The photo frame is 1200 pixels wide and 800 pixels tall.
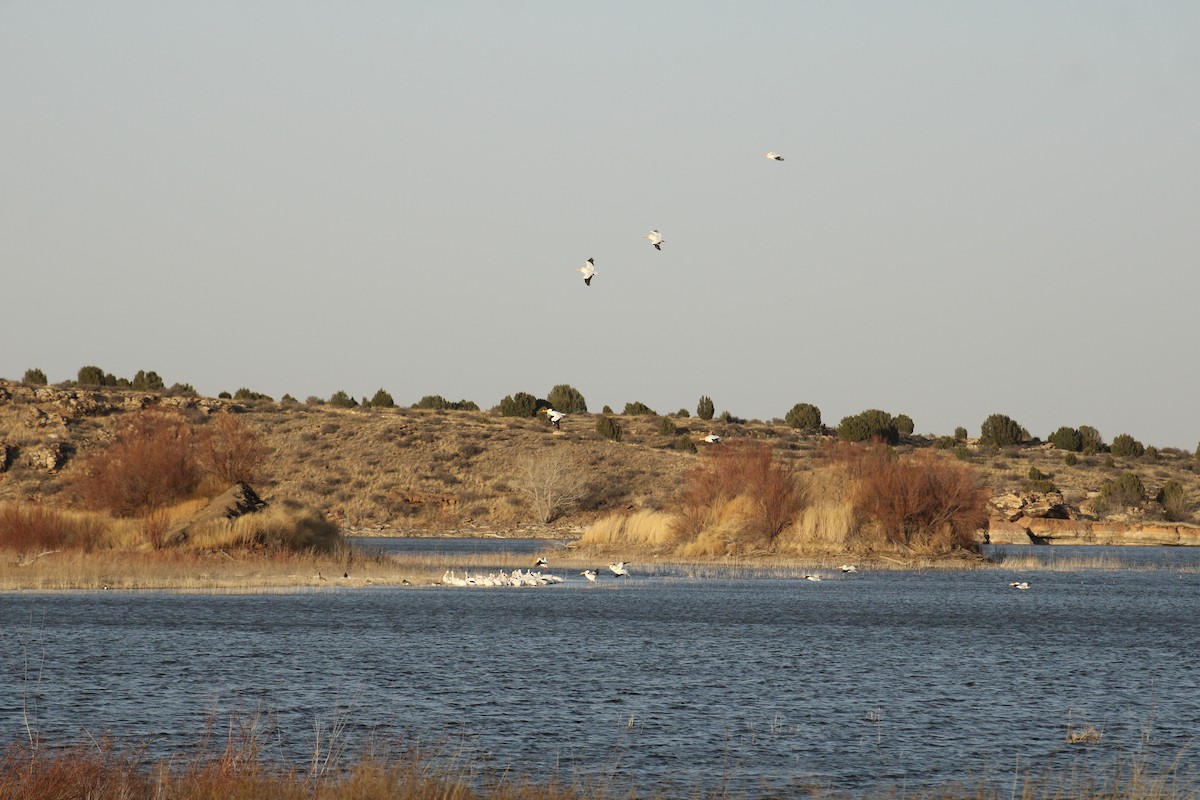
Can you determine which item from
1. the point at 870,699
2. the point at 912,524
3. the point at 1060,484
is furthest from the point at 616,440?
the point at 870,699

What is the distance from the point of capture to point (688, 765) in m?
20.3

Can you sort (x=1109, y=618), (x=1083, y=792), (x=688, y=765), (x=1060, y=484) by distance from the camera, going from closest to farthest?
(x=1083, y=792), (x=688, y=765), (x=1109, y=618), (x=1060, y=484)

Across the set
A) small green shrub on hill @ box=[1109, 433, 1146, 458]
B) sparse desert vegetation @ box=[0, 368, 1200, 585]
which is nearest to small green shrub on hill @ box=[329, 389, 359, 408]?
sparse desert vegetation @ box=[0, 368, 1200, 585]

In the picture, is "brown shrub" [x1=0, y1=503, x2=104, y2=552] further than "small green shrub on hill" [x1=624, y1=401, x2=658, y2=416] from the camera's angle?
No

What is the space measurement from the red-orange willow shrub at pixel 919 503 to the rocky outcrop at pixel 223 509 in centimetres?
2736

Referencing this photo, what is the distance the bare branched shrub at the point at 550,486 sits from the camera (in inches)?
4272

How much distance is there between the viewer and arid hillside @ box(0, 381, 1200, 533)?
107875 mm

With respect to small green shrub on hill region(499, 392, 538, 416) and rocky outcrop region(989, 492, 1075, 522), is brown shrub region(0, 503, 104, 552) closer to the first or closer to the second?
rocky outcrop region(989, 492, 1075, 522)

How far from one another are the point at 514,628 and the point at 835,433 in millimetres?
108730

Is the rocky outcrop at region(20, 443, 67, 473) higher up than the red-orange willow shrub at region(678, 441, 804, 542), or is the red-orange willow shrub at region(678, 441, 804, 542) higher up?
the rocky outcrop at region(20, 443, 67, 473)

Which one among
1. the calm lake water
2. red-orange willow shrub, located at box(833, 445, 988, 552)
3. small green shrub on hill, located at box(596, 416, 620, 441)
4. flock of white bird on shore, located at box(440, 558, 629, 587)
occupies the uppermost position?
small green shrub on hill, located at box(596, 416, 620, 441)

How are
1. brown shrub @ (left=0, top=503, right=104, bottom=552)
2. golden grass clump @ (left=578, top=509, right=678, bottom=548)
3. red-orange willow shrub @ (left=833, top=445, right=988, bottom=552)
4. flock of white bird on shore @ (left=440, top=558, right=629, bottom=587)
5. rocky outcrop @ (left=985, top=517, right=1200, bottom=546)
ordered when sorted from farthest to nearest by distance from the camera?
rocky outcrop @ (left=985, top=517, right=1200, bottom=546) → golden grass clump @ (left=578, top=509, right=678, bottom=548) → red-orange willow shrub @ (left=833, top=445, right=988, bottom=552) → brown shrub @ (left=0, top=503, right=104, bottom=552) → flock of white bird on shore @ (left=440, top=558, right=629, bottom=587)

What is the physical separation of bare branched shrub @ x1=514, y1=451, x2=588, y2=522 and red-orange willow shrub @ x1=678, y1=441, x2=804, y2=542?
116 ft

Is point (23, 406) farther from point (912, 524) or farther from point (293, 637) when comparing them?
point (293, 637)
